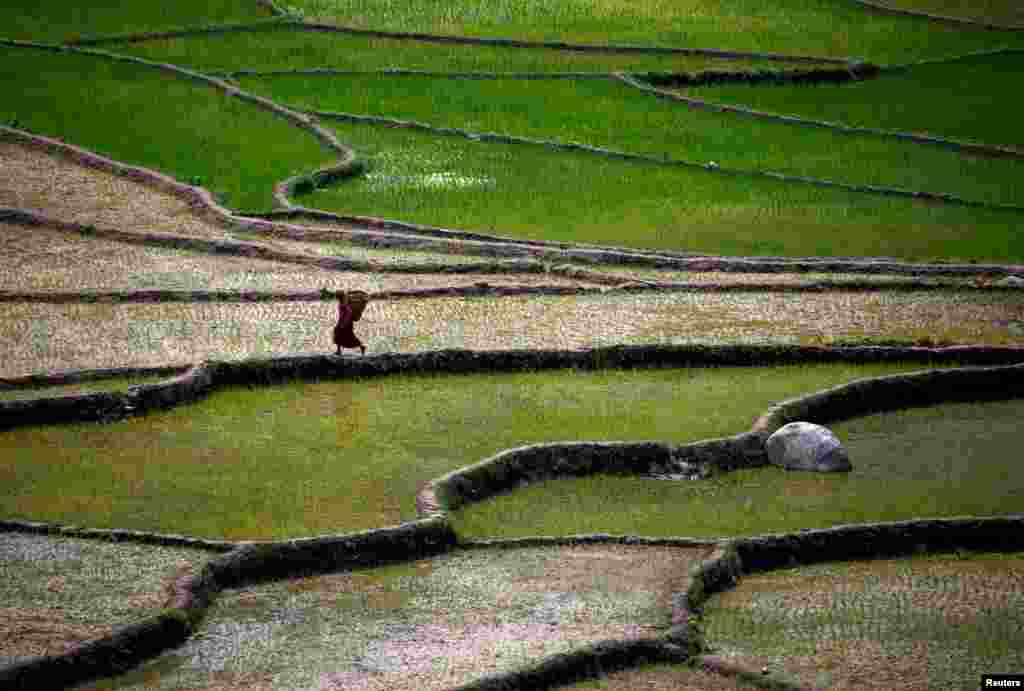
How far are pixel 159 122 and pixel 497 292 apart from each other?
36.1 ft

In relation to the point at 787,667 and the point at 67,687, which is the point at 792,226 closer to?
the point at 787,667

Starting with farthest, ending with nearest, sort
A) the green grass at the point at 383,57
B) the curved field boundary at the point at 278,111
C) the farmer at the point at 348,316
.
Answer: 1. the green grass at the point at 383,57
2. the curved field boundary at the point at 278,111
3. the farmer at the point at 348,316

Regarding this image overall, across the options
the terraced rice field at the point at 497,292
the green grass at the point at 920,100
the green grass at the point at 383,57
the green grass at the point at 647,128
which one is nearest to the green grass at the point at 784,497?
the terraced rice field at the point at 497,292

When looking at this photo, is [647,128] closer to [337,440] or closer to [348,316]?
[348,316]

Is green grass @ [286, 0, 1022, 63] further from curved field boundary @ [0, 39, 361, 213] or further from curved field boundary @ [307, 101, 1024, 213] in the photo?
curved field boundary @ [0, 39, 361, 213]

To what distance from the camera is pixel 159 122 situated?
30484 millimetres

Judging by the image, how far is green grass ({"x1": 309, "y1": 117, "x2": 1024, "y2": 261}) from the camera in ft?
82.3

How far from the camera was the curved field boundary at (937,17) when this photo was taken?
3966cm

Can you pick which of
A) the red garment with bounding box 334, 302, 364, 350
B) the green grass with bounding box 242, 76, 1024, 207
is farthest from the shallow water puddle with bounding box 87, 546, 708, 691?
the green grass with bounding box 242, 76, 1024, 207

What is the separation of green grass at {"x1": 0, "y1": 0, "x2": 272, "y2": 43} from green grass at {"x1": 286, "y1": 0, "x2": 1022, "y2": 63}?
142 cm

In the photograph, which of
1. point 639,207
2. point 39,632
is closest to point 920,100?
point 639,207

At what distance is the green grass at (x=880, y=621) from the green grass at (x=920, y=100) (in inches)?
733

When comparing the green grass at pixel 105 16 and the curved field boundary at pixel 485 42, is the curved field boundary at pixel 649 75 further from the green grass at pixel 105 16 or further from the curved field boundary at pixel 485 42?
the green grass at pixel 105 16

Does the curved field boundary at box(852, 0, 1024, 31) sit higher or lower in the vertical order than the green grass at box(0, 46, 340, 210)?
higher
